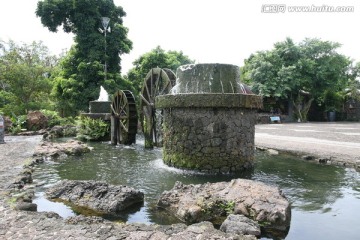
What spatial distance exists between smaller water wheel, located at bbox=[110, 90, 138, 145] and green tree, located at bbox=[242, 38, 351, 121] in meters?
15.5

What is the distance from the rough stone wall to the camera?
651 cm

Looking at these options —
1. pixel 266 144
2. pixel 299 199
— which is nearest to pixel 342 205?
pixel 299 199

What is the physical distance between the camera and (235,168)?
21.8ft

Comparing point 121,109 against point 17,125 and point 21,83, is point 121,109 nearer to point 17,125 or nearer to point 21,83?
point 17,125

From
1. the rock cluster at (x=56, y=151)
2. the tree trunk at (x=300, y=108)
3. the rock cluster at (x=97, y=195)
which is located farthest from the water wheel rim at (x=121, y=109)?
the tree trunk at (x=300, y=108)

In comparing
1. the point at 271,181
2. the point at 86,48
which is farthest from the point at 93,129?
the point at 271,181

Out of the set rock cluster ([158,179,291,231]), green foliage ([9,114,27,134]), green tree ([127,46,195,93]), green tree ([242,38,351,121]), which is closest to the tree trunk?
green tree ([242,38,351,121])

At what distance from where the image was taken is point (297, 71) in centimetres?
2628

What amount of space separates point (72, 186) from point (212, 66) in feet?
12.3

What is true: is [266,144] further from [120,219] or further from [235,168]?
[120,219]

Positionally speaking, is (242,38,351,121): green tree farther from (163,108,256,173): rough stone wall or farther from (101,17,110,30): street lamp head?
(163,108,256,173): rough stone wall

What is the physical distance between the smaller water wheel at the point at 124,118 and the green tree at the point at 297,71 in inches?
611

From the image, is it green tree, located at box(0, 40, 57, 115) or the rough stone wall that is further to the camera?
green tree, located at box(0, 40, 57, 115)

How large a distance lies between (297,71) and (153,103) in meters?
18.2
